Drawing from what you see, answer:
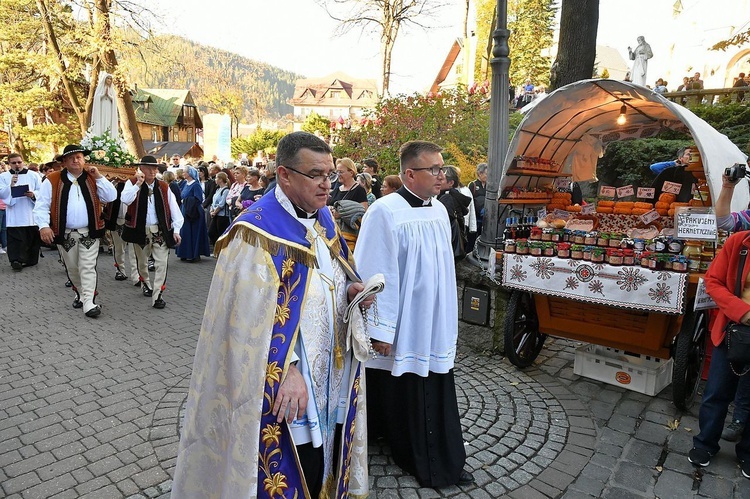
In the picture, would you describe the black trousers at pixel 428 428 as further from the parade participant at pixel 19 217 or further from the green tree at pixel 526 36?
the green tree at pixel 526 36

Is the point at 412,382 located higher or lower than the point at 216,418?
lower

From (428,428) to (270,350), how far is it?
1533 mm

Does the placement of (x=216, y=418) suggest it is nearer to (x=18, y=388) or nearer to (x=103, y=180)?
(x=18, y=388)

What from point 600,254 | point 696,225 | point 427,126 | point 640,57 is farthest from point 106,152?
point 640,57

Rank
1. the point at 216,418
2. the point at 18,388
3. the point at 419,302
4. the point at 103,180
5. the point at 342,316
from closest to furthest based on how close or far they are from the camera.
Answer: the point at 216,418
the point at 342,316
the point at 419,302
the point at 18,388
the point at 103,180

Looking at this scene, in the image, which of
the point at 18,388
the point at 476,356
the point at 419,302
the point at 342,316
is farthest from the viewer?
the point at 476,356

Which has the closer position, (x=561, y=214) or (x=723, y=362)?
→ (x=723, y=362)

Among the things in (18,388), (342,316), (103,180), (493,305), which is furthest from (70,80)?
(342,316)

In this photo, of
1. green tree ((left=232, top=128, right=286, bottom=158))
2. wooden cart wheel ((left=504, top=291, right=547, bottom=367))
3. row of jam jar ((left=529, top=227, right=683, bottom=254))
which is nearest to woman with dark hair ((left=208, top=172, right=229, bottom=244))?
wooden cart wheel ((left=504, top=291, right=547, bottom=367))

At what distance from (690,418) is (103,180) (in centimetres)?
728

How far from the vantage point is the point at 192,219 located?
10.8m

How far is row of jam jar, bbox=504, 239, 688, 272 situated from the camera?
13.3 ft

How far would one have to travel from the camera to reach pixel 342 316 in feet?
7.97

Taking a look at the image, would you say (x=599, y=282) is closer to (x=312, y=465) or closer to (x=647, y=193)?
(x=647, y=193)
